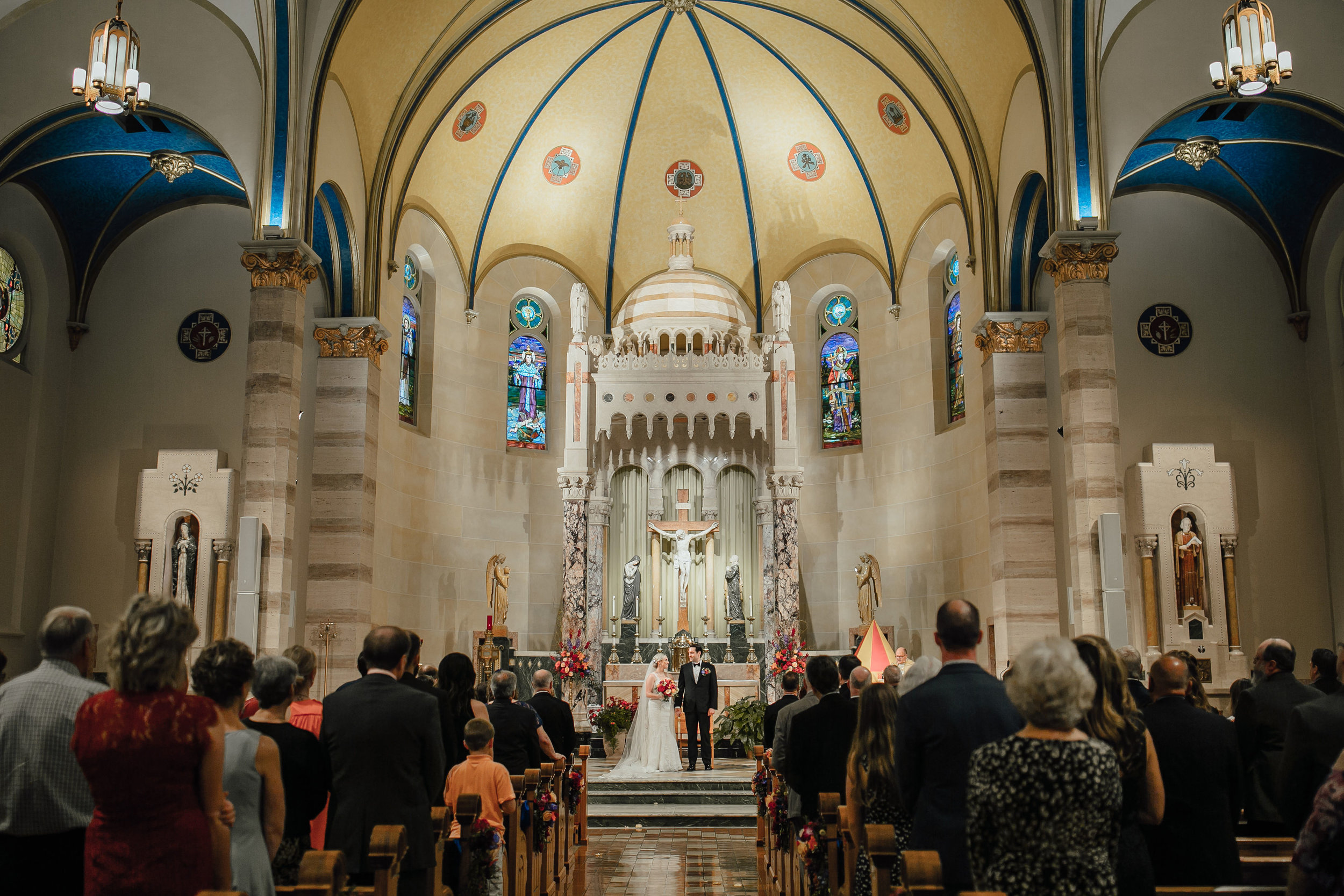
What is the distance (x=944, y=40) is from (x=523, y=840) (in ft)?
44.1

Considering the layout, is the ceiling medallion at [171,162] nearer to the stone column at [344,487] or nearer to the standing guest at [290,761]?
the stone column at [344,487]

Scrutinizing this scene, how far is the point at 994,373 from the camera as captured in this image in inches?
644

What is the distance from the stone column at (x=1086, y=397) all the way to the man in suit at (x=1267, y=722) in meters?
6.30

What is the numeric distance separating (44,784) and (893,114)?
1761 cm

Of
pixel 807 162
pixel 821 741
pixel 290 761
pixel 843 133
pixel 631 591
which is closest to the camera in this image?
pixel 290 761

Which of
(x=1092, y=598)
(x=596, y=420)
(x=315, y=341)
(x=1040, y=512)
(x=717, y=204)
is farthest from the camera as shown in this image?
(x=717, y=204)

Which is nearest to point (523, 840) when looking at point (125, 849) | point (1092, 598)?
point (125, 849)

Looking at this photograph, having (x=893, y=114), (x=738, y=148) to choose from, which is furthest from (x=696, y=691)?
(x=738, y=148)

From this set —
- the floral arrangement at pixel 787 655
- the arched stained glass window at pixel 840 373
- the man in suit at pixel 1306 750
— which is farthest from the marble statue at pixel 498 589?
the man in suit at pixel 1306 750

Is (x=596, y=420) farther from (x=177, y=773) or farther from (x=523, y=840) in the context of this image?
(x=177, y=773)

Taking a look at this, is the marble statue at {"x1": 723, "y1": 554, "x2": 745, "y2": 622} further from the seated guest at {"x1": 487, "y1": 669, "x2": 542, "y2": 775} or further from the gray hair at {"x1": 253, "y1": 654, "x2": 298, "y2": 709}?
the gray hair at {"x1": 253, "y1": 654, "x2": 298, "y2": 709}

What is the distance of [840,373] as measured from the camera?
71.1ft

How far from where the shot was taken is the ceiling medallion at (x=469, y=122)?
19.2 m

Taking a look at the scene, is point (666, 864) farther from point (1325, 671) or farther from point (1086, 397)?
point (1086, 397)
